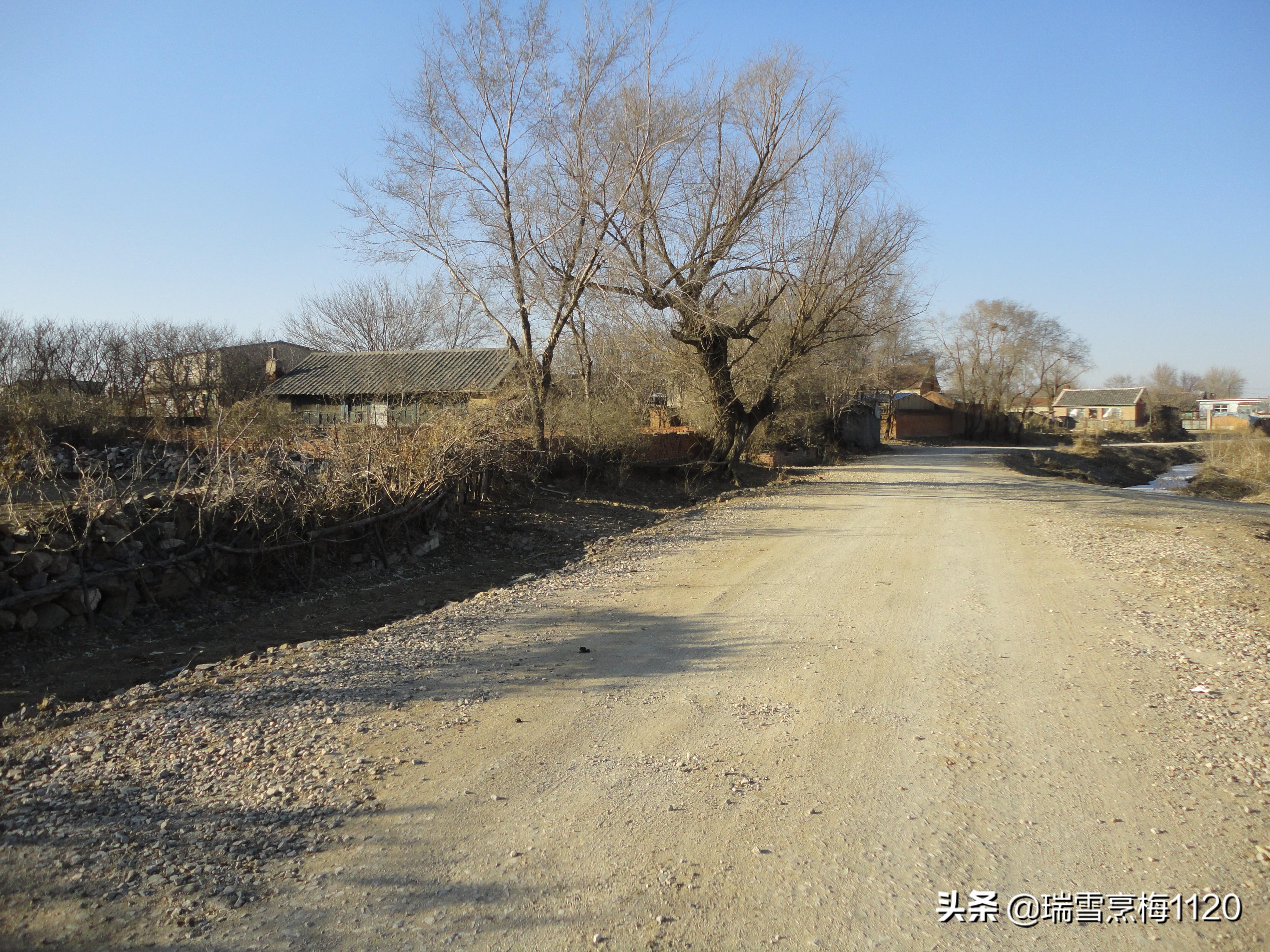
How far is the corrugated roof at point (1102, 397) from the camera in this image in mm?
84312

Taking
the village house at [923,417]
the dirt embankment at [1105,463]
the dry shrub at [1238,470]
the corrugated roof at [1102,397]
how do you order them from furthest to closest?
1. the corrugated roof at [1102,397]
2. the village house at [923,417]
3. the dirt embankment at [1105,463]
4. the dry shrub at [1238,470]

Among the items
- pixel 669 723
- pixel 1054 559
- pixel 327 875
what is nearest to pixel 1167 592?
pixel 1054 559

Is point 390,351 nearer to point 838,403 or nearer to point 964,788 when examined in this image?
point 838,403

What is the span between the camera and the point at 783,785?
3.96 metres

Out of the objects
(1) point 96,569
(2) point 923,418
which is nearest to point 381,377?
(1) point 96,569

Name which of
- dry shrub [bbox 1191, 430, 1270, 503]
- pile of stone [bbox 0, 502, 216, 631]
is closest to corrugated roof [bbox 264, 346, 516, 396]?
pile of stone [bbox 0, 502, 216, 631]

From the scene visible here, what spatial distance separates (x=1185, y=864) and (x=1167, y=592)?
5.75 m

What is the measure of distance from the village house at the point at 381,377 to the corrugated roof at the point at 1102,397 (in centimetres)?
7977

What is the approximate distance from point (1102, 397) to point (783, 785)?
9957 centimetres

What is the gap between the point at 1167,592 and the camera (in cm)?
805

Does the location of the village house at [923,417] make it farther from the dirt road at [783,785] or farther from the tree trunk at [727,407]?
the dirt road at [783,785]

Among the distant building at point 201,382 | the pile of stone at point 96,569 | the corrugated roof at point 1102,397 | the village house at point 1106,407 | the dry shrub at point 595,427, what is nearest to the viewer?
the pile of stone at point 96,569

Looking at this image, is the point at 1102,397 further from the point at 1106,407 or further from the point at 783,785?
the point at 783,785

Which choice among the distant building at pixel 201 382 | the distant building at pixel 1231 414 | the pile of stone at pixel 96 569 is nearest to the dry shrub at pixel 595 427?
the distant building at pixel 201 382
